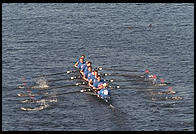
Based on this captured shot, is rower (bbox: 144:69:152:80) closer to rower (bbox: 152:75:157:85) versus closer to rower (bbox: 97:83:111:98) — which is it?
rower (bbox: 152:75:157:85)

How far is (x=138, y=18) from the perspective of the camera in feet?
332

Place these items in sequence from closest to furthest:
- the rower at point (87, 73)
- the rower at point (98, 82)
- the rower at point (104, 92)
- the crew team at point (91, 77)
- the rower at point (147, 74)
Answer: the rower at point (104, 92), the crew team at point (91, 77), the rower at point (98, 82), the rower at point (87, 73), the rower at point (147, 74)

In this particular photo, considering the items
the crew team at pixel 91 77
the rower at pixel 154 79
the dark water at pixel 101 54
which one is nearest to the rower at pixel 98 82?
the crew team at pixel 91 77

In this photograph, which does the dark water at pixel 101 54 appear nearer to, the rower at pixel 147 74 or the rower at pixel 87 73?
the rower at pixel 147 74

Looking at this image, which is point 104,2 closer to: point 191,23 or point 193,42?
point 191,23

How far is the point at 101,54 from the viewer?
81.6m

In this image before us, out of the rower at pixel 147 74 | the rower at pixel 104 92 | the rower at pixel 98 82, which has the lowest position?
the rower at pixel 104 92

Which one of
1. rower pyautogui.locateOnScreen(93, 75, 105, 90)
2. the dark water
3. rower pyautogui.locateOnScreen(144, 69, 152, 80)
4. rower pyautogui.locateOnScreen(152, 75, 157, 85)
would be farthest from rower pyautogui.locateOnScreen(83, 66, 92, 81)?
rower pyautogui.locateOnScreen(152, 75, 157, 85)

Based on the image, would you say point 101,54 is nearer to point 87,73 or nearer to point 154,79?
point 87,73

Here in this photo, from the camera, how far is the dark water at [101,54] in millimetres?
58219

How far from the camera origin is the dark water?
58219 mm

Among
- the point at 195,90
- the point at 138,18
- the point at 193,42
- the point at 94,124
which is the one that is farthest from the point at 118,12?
the point at 94,124

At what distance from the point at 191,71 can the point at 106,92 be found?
14734mm

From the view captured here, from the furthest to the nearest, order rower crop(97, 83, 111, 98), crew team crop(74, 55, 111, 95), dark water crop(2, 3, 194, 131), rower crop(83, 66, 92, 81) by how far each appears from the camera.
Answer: rower crop(83, 66, 92, 81) → crew team crop(74, 55, 111, 95) → rower crop(97, 83, 111, 98) → dark water crop(2, 3, 194, 131)
